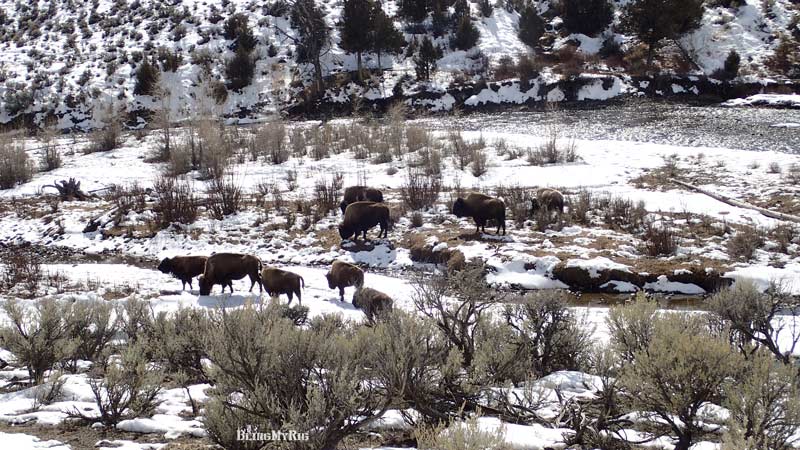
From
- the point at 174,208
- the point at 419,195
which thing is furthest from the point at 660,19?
the point at 174,208

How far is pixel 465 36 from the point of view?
3975cm

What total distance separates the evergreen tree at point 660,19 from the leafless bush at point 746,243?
88.6 feet

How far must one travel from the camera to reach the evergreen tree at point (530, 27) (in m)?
40.8

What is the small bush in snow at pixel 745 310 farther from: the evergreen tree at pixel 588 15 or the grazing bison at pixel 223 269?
the evergreen tree at pixel 588 15

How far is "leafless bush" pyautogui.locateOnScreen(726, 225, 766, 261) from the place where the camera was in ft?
34.8

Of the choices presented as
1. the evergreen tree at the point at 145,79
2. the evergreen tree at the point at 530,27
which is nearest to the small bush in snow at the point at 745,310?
the evergreen tree at the point at 145,79

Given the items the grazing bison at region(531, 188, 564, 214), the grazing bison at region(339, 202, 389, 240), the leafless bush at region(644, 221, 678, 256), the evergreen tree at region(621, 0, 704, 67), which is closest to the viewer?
the leafless bush at region(644, 221, 678, 256)

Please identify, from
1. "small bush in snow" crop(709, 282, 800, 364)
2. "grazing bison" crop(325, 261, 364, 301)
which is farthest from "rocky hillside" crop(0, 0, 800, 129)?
"small bush in snow" crop(709, 282, 800, 364)

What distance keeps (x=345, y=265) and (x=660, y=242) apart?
6303mm

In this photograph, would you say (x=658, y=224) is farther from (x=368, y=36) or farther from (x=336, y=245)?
(x=368, y=36)

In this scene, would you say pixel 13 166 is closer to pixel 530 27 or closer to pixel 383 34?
pixel 383 34

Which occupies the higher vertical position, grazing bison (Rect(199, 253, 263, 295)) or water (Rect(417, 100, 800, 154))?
water (Rect(417, 100, 800, 154))

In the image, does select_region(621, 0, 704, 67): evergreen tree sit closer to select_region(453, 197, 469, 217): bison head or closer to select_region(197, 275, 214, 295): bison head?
select_region(453, 197, 469, 217): bison head

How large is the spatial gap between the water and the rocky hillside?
149 inches
